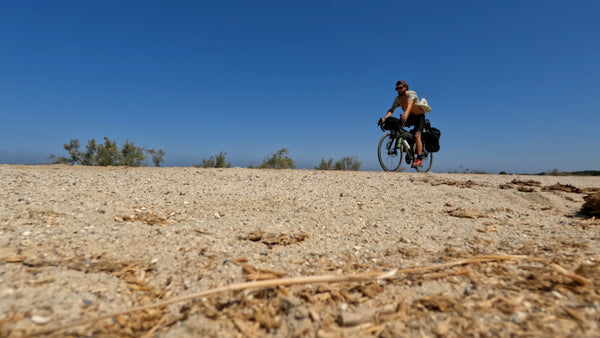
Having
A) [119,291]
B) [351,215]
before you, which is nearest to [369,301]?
[119,291]

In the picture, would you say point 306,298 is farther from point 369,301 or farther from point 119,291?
point 119,291

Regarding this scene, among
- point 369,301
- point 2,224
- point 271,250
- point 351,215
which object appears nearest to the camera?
point 369,301

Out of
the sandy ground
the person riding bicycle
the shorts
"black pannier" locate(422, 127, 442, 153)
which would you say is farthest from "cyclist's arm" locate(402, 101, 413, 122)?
the sandy ground

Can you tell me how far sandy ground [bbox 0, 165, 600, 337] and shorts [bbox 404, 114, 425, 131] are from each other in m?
4.14

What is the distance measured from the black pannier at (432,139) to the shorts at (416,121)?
0.36 metres

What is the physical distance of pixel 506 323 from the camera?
1.00 m

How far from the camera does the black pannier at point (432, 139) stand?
728 centimetres

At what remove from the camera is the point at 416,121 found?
7.03m

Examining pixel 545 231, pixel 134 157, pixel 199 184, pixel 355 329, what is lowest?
pixel 355 329

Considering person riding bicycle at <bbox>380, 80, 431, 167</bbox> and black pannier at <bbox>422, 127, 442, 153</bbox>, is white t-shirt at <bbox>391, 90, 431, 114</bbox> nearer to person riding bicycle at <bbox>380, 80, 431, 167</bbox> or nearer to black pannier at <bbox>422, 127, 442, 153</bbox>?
person riding bicycle at <bbox>380, 80, 431, 167</bbox>

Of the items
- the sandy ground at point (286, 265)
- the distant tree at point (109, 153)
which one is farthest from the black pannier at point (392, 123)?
the distant tree at point (109, 153)

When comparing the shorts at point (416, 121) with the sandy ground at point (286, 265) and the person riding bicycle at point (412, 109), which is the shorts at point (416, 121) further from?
the sandy ground at point (286, 265)

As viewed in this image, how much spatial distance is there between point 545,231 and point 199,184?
3.61 m

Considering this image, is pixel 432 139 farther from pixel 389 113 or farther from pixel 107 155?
pixel 107 155
